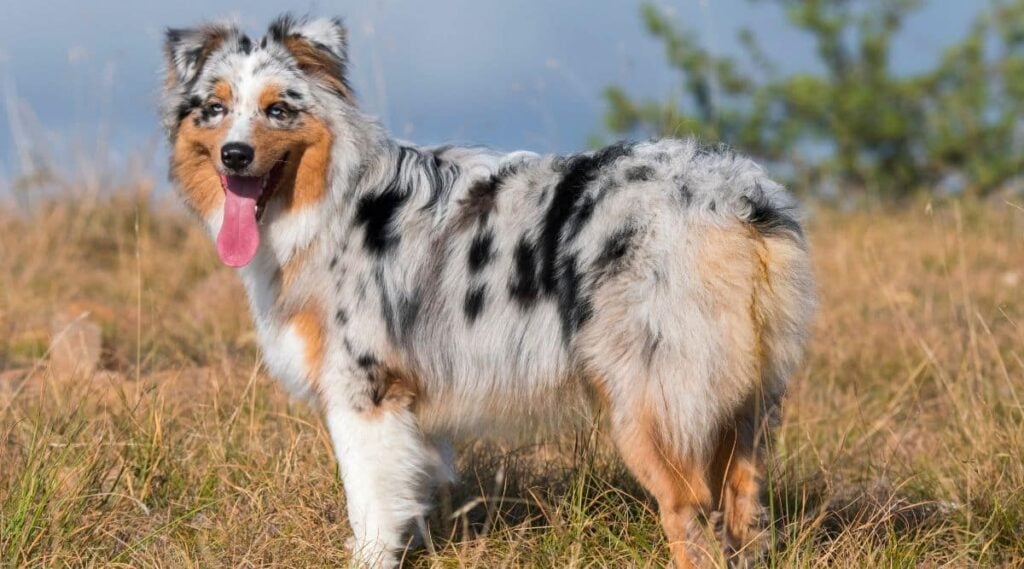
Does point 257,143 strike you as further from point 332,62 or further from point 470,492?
point 470,492

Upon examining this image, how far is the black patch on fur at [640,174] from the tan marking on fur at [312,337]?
3.91ft

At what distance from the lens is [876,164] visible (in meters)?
13.8

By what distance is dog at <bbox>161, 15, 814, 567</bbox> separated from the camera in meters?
3.60

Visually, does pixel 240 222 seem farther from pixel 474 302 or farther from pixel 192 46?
pixel 474 302

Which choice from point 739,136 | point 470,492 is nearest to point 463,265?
point 470,492

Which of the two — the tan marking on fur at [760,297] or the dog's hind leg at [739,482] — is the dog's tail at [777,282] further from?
the dog's hind leg at [739,482]

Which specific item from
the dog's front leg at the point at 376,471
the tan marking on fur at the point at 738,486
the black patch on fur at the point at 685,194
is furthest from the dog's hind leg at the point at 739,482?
the dog's front leg at the point at 376,471

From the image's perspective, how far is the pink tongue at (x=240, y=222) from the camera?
4.25m

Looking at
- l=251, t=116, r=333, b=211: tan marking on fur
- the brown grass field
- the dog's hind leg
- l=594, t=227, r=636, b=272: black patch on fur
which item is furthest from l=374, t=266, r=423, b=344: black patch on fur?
the dog's hind leg

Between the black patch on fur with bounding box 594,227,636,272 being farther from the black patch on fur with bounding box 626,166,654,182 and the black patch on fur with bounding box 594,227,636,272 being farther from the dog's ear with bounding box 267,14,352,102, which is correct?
the dog's ear with bounding box 267,14,352,102

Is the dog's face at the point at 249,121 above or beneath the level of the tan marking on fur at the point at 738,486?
above

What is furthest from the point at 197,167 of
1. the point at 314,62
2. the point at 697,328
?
the point at 697,328

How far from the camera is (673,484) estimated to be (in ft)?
12.2

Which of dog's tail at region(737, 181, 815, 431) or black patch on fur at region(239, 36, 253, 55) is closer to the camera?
dog's tail at region(737, 181, 815, 431)
